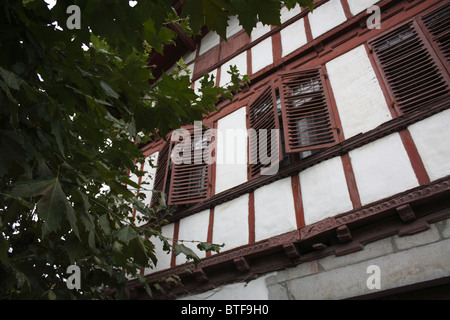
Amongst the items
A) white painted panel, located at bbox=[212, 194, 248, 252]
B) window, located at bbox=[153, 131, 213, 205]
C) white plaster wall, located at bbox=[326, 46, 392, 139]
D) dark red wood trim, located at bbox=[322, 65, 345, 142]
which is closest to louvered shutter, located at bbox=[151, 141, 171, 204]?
window, located at bbox=[153, 131, 213, 205]

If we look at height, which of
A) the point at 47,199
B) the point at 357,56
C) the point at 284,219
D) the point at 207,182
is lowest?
the point at 47,199

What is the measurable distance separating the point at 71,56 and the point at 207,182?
4277mm

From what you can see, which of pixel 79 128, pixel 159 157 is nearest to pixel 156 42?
pixel 79 128

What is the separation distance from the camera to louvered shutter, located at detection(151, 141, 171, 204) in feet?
24.1

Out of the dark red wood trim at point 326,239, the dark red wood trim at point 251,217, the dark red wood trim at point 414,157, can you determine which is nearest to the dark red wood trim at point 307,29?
the dark red wood trim at point 414,157

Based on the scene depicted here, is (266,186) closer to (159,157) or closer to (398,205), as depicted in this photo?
(398,205)

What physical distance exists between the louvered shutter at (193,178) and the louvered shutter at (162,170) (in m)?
0.39

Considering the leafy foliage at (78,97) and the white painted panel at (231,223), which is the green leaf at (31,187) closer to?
the leafy foliage at (78,97)

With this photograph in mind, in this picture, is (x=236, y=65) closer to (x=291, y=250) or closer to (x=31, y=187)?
(x=291, y=250)

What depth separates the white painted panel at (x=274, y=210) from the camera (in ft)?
16.6

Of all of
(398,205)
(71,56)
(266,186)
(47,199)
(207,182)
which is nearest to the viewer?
(47,199)
